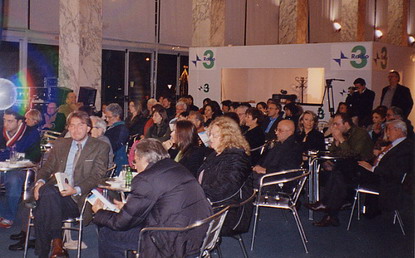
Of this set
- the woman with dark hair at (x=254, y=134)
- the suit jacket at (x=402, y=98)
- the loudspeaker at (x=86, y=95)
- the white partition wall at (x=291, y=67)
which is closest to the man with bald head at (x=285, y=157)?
the woman with dark hair at (x=254, y=134)

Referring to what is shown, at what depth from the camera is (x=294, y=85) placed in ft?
55.0

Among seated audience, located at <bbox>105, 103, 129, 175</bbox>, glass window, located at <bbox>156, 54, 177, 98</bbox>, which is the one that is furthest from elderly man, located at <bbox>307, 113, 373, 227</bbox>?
glass window, located at <bbox>156, 54, 177, 98</bbox>

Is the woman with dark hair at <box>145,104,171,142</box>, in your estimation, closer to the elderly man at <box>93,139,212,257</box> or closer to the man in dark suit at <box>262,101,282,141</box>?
the man in dark suit at <box>262,101,282,141</box>

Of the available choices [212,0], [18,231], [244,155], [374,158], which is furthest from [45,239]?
[212,0]

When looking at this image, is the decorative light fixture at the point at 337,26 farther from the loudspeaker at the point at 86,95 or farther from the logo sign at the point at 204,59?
the loudspeaker at the point at 86,95

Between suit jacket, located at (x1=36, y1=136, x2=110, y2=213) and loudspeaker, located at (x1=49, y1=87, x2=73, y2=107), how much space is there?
18.0ft

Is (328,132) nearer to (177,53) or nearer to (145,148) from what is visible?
(145,148)

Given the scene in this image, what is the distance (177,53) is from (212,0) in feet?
9.38

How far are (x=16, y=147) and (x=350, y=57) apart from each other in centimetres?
748

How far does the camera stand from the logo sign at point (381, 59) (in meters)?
11.6

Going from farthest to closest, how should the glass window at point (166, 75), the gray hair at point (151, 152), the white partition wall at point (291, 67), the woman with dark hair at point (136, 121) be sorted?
the glass window at point (166, 75), the white partition wall at point (291, 67), the woman with dark hair at point (136, 121), the gray hair at point (151, 152)

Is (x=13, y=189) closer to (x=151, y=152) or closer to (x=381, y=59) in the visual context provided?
(x=151, y=152)

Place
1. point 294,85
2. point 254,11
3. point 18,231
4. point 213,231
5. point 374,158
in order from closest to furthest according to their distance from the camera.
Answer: point 213,231 < point 18,231 < point 374,158 < point 294,85 < point 254,11

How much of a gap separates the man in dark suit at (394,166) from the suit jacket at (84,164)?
9.28ft
